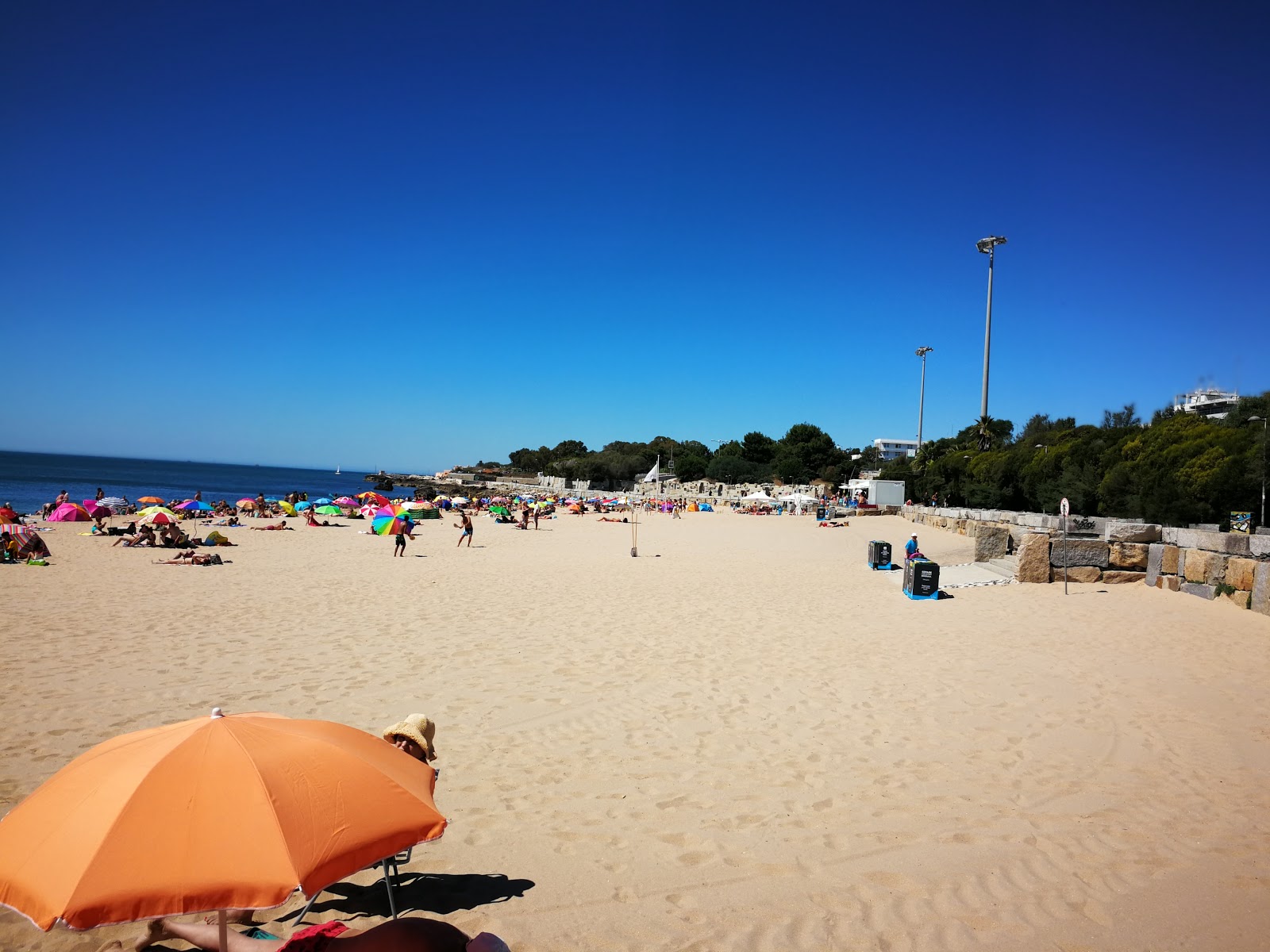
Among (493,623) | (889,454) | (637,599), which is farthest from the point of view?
(889,454)

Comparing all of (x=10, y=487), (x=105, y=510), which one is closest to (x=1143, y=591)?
(x=105, y=510)

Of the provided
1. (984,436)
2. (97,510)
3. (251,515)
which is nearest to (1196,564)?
(97,510)

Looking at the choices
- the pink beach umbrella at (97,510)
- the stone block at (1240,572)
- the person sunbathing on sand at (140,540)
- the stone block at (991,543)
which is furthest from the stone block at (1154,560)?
the pink beach umbrella at (97,510)

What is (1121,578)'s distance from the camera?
1188cm

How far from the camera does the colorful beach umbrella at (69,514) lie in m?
23.1

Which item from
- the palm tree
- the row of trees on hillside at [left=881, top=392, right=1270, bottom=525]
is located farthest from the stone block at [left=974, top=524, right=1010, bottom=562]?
the palm tree

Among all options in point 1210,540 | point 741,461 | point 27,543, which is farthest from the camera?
point 741,461

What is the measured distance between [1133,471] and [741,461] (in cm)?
5575

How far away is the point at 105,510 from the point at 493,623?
64.5 ft

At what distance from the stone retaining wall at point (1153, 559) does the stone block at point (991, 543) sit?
0.01 meters

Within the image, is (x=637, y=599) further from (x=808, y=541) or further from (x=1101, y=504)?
(x=1101, y=504)

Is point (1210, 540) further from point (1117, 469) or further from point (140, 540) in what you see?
point (140, 540)

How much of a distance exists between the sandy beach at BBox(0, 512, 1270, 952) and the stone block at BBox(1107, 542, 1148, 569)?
0.50 meters

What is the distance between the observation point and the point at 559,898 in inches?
130
